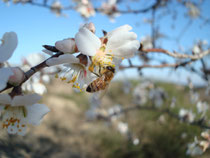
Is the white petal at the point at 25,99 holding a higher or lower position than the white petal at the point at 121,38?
lower

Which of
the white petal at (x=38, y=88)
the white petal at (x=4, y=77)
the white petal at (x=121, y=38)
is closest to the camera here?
the white petal at (x=4, y=77)

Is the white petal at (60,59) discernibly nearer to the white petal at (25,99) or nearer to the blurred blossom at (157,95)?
the white petal at (25,99)

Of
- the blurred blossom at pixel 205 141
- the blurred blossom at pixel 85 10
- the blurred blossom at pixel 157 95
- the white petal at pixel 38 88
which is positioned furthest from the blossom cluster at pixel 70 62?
the blurred blossom at pixel 157 95

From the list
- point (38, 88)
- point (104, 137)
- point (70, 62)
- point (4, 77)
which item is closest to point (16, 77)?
point (4, 77)

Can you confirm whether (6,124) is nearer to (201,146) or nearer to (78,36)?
(78,36)

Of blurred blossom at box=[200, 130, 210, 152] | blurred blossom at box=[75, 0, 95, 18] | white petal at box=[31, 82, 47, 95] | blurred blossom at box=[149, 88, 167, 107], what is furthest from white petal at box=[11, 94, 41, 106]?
blurred blossom at box=[149, 88, 167, 107]

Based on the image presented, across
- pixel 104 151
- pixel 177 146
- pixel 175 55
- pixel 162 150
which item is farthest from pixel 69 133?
pixel 175 55
